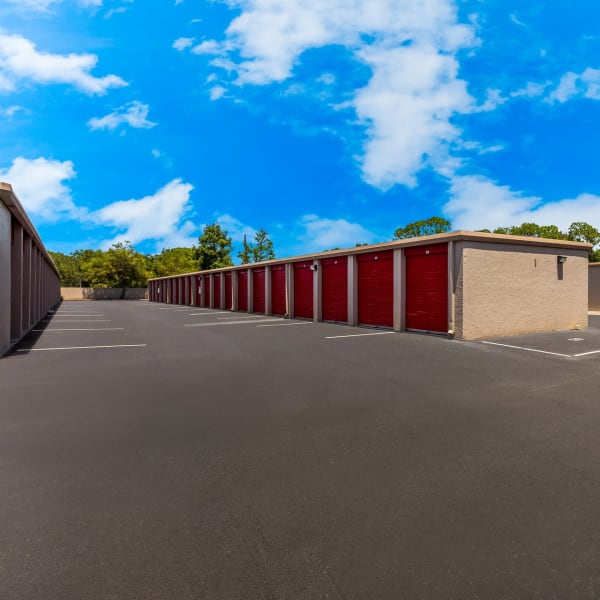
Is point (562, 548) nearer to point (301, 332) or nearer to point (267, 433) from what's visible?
point (267, 433)

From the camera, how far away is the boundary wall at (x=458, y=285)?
11195 mm

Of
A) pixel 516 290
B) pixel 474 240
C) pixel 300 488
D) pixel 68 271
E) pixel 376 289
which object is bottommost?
pixel 300 488

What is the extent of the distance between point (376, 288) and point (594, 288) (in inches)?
611

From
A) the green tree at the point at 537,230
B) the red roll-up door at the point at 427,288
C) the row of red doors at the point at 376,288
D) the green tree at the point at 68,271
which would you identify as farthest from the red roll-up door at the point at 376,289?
the green tree at the point at 68,271

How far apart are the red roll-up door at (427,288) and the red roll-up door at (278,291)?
883 cm

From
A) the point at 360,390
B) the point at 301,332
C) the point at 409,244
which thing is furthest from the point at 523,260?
the point at 360,390

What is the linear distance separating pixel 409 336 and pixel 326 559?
10407mm

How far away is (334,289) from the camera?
16.8m

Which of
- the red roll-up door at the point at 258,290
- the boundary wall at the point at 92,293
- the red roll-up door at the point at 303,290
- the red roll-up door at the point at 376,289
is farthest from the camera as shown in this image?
the boundary wall at the point at 92,293

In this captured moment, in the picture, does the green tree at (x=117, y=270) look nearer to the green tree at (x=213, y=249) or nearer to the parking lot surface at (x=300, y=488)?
the green tree at (x=213, y=249)

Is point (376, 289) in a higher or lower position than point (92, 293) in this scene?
lower

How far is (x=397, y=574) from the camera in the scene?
77.8 inches

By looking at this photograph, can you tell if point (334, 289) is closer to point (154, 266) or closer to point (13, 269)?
point (13, 269)

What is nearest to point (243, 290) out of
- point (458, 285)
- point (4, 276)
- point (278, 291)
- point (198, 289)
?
point (278, 291)
